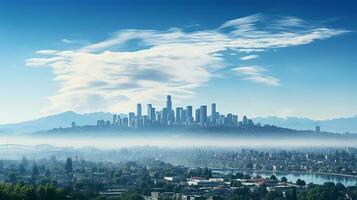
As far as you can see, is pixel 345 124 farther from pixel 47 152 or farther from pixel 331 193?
pixel 331 193

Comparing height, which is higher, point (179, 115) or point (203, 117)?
point (179, 115)

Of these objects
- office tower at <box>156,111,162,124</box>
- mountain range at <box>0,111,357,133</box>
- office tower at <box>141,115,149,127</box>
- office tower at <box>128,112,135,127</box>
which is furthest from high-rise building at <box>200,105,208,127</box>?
mountain range at <box>0,111,357,133</box>

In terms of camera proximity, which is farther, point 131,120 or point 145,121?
point 131,120

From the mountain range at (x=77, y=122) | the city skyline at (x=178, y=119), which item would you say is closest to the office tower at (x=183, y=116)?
the city skyline at (x=178, y=119)

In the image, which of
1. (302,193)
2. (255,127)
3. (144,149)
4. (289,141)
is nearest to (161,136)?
(144,149)

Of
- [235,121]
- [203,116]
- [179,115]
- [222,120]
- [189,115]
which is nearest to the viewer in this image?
[203,116]

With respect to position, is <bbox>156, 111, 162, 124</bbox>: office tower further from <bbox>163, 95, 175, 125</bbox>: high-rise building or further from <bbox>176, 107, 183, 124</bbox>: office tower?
<bbox>176, 107, 183, 124</bbox>: office tower

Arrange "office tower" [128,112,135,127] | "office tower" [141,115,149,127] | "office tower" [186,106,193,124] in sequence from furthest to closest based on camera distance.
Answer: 1. "office tower" [186,106,193,124]
2. "office tower" [128,112,135,127]
3. "office tower" [141,115,149,127]

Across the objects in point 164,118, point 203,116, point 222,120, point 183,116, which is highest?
point 183,116

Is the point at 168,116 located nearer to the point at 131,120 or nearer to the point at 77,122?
the point at 131,120

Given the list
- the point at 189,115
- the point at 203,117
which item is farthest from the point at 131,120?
the point at 203,117

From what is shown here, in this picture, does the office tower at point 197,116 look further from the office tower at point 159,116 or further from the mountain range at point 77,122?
the mountain range at point 77,122

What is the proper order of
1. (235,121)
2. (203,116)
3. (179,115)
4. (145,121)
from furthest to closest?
(179,115) → (235,121) → (203,116) → (145,121)
